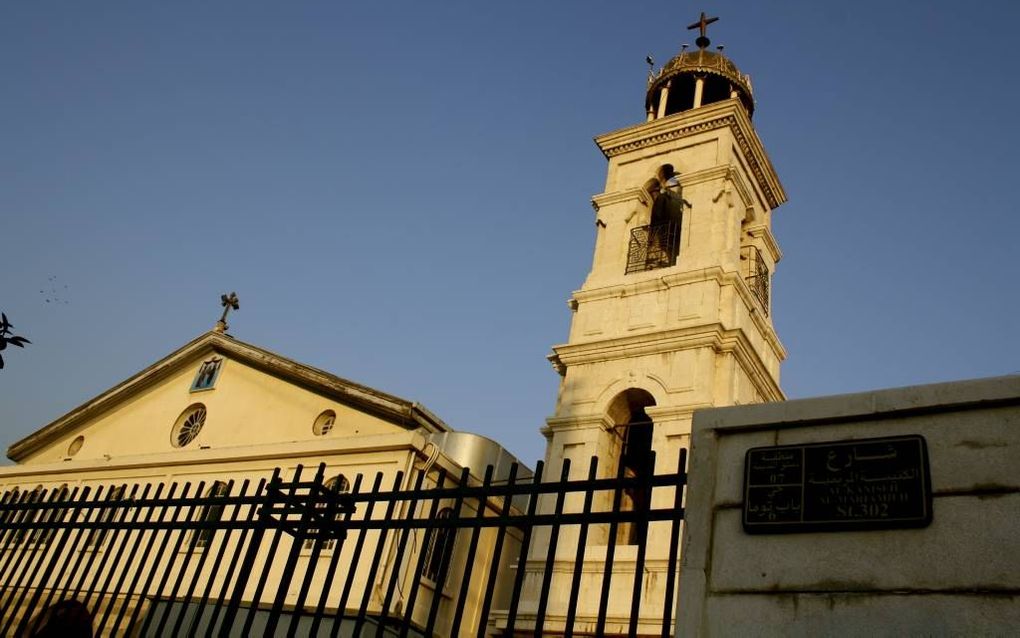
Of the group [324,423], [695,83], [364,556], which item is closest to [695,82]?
[695,83]

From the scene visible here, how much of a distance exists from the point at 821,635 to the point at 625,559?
11487 millimetres

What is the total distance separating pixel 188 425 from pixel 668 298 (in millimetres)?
14080

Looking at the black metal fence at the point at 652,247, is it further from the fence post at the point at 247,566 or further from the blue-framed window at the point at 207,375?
the fence post at the point at 247,566

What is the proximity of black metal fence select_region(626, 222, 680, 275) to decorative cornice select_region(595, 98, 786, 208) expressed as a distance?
97.6 inches

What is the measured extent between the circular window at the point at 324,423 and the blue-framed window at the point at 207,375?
4.54 m

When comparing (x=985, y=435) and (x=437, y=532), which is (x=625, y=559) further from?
(x=985, y=435)

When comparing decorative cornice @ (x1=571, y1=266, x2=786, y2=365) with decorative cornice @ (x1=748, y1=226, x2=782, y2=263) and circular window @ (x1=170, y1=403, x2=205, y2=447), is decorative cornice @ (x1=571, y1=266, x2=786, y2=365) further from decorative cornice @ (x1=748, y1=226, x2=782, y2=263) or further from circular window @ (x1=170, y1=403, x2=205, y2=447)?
circular window @ (x1=170, y1=403, x2=205, y2=447)

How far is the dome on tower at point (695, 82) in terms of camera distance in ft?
80.1

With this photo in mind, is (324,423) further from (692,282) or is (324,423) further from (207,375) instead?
(692,282)

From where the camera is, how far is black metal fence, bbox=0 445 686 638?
5.36m

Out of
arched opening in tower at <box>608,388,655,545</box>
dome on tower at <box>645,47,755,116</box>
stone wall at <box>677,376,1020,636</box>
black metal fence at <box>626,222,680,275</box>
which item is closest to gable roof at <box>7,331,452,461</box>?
arched opening in tower at <box>608,388,655,545</box>

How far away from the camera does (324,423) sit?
2150cm

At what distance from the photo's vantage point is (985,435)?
4.38 meters

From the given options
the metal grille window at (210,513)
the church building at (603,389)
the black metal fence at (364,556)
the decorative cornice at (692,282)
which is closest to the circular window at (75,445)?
the church building at (603,389)
